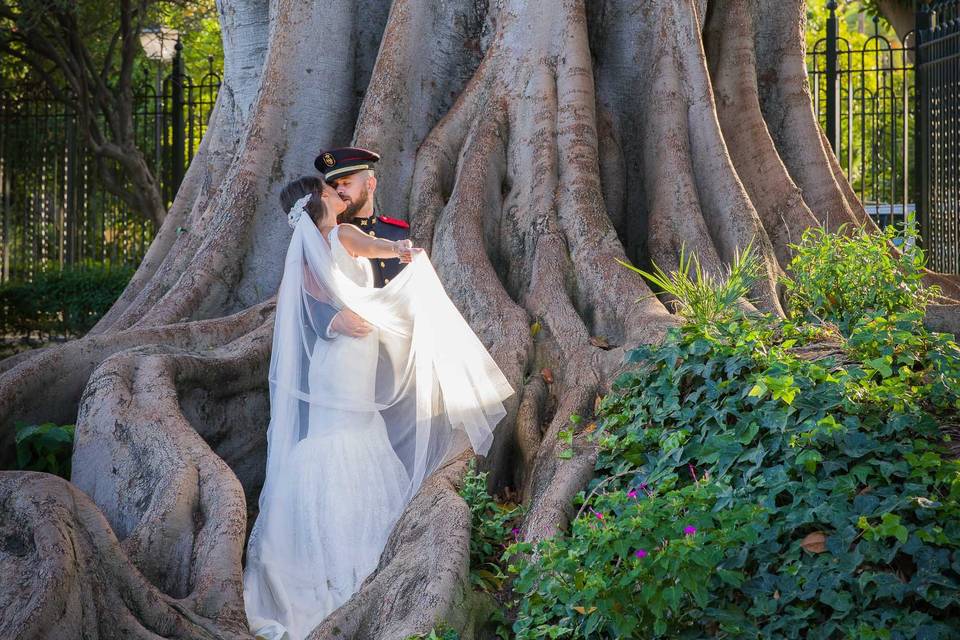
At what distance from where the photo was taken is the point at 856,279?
5.73 metres

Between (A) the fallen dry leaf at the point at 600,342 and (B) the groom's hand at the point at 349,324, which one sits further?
(A) the fallen dry leaf at the point at 600,342

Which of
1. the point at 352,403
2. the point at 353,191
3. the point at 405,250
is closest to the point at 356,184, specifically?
the point at 353,191

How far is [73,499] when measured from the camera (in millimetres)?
4906

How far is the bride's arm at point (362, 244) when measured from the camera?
583 cm

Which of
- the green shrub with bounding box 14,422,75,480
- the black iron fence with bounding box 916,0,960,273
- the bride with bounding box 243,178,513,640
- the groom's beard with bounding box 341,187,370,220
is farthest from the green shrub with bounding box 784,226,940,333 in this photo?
the black iron fence with bounding box 916,0,960,273

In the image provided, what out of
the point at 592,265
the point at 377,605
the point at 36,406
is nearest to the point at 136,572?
the point at 377,605

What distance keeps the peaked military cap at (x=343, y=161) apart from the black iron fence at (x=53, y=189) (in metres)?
9.79

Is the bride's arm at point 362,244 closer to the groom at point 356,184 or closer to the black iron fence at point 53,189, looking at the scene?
the groom at point 356,184

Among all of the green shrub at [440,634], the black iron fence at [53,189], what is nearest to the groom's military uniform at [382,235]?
the green shrub at [440,634]

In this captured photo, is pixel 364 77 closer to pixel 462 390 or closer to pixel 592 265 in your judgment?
pixel 592 265

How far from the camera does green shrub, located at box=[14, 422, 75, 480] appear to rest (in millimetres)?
6277

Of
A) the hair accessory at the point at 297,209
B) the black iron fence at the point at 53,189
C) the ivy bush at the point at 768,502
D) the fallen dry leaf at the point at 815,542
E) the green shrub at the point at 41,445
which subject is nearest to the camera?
the ivy bush at the point at 768,502

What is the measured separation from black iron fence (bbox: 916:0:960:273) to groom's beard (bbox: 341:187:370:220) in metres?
7.79

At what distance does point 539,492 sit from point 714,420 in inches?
39.0
